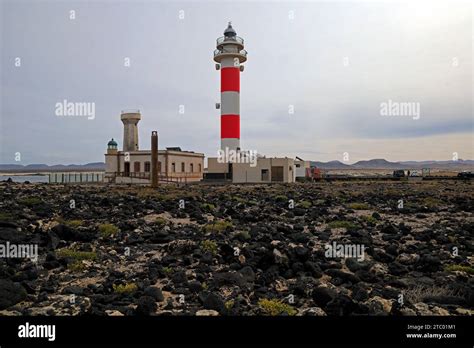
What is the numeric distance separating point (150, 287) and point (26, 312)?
172 cm

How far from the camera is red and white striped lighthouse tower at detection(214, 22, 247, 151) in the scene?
133 feet

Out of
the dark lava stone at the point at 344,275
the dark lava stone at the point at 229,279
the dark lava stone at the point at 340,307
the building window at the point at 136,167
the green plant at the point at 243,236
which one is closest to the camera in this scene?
the dark lava stone at the point at 340,307

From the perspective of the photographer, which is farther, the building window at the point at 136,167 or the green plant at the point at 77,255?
the building window at the point at 136,167

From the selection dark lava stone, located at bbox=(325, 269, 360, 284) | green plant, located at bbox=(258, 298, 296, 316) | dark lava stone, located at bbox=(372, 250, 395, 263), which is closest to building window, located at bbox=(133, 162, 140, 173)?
dark lava stone, located at bbox=(372, 250, 395, 263)

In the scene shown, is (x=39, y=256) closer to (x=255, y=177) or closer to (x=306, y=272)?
(x=306, y=272)

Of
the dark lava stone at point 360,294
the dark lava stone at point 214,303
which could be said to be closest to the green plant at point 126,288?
the dark lava stone at point 214,303

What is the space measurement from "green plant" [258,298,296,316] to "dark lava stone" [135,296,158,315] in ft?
5.08

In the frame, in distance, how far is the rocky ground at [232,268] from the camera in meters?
5.11

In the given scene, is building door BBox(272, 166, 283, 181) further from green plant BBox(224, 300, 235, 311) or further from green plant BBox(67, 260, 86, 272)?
green plant BBox(224, 300, 235, 311)

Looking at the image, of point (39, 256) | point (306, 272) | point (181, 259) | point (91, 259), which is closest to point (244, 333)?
point (306, 272)

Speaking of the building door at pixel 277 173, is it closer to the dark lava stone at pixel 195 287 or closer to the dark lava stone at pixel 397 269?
the dark lava stone at pixel 397 269

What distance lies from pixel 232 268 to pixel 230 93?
35.6m

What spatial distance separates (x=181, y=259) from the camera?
24.4ft

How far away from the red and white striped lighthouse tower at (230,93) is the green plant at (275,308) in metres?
35.8
